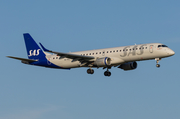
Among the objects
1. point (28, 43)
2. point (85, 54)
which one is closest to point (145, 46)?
point (85, 54)

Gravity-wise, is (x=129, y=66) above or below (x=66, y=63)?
below

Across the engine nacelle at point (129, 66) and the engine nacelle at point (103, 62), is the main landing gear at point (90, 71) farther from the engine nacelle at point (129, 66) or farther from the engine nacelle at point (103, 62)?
the engine nacelle at point (129, 66)

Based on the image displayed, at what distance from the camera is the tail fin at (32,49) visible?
67.7 metres

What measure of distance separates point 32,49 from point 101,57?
15.2 metres

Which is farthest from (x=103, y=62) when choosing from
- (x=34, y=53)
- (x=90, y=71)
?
(x=34, y=53)

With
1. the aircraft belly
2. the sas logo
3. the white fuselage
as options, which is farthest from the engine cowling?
the sas logo

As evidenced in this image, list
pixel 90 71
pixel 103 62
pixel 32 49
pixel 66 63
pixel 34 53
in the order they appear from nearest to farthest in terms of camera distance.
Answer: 1. pixel 103 62
2. pixel 90 71
3. pixel 66 63
4. pixel 34 53
5. pixel 32 49

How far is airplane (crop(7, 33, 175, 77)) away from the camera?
57312 mm

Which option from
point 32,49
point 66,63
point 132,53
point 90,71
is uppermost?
point 32,49

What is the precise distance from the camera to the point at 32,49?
68.8 m

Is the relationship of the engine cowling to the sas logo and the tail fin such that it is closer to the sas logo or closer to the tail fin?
the tail fin

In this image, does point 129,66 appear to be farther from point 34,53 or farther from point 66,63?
point 34,53

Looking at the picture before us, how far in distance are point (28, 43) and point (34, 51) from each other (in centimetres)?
235

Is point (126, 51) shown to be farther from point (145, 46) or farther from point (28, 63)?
Result: point (28, 63)
